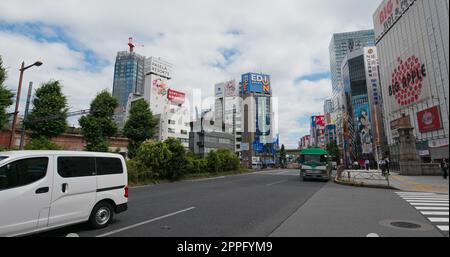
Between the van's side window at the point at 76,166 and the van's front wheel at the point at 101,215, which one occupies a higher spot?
the van's side window at the point at 76,166

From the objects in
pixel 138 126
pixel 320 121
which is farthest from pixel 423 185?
pixel 320 121

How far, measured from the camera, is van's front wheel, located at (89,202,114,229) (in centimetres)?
630

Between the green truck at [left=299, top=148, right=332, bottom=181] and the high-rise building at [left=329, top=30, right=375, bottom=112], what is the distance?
394ft

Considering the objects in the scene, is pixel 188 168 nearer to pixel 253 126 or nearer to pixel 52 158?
pixel 52 158

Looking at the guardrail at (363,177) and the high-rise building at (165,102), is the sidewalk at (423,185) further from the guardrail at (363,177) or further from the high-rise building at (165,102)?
the high-rise building at (165,102)

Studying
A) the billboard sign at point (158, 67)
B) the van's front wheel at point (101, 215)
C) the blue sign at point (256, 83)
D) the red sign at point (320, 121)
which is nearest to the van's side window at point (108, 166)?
the van's front wheel at point (101, 215)

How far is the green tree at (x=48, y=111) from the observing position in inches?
885

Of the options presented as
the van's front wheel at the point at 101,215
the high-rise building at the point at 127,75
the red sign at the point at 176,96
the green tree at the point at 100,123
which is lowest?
the van's front wheel at the point at 101,215

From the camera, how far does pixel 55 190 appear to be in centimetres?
552

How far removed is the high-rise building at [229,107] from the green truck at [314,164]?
241ft

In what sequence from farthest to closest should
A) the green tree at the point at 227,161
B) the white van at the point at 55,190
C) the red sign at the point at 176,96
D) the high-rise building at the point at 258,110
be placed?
the high-rise building at the point at 258,110, the red sign at the point at 176,96, the green tree at the point at 227,161, the white van at the point at 55,190

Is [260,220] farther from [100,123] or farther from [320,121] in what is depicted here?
[320,121]

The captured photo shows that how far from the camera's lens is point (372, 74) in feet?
256

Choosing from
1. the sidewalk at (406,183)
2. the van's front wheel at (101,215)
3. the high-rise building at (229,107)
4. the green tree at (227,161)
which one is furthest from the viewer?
the high-rise building at (229,107)
